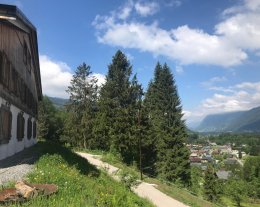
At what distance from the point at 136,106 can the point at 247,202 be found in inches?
2127

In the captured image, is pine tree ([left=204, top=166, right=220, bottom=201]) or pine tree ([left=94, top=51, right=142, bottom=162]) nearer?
pine tree ([left=94, top=51, right=142, bottom=162])

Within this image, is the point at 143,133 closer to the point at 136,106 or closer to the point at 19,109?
the point at 136,106

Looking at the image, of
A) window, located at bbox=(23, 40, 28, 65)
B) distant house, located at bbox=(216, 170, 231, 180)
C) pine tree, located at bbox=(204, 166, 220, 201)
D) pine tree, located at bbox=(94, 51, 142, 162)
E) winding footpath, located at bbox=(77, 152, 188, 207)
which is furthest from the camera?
distant house, located at bbox=(216, 170, 231, 180)

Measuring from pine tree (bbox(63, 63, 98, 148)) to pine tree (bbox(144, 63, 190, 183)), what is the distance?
8.84 m

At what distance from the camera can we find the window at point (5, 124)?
53.7 feet

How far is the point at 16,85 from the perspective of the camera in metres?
21.2

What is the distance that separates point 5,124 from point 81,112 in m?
40.8

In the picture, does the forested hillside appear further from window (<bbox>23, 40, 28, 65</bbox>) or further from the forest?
window (<bbox>23, 40, 28, 65</bbox>)

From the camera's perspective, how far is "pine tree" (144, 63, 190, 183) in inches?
2058

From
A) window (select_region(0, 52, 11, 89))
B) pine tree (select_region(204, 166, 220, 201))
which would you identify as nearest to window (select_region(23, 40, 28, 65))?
window (select_region(0, 52, 11, 89))

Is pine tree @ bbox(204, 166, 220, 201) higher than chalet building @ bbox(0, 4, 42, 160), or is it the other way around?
chalet building @ bbox(0, 4, 42, 160)

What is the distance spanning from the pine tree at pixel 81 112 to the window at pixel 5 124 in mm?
37653

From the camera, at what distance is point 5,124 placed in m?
17.2

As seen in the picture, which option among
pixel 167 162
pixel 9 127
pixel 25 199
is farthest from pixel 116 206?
pixel 167 162
